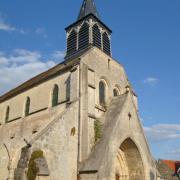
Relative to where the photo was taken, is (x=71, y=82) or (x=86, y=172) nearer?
(x=86, y=172)

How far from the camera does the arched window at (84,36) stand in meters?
24.7

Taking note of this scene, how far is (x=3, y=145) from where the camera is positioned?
2350 cm

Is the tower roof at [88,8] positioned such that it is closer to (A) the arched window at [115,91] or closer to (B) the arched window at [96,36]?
(B) the arched window at [96,36]

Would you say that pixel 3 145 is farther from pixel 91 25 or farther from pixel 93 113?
pixel 91 25

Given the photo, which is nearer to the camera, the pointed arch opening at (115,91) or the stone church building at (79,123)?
Result: the stone church building at (79,123)

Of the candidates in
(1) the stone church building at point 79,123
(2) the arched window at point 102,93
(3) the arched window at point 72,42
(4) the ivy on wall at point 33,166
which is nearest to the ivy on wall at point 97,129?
(1) the stone church building at point 79,123

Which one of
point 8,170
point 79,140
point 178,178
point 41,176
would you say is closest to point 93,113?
point 79,140

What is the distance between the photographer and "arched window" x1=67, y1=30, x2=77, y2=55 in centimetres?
2586

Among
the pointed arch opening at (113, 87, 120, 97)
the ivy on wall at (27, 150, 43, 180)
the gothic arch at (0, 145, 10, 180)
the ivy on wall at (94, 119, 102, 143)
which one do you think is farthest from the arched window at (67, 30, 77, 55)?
the ivy on wall at (27, 150, 43, 180)

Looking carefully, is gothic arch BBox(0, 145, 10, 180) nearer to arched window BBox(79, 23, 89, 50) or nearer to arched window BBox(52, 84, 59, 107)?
arched window BBox(52, 84, 59, 107)

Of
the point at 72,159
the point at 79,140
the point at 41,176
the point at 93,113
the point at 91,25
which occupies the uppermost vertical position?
the point at 91,25

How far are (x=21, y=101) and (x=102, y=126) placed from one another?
33.4ft

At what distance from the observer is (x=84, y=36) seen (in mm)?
25188

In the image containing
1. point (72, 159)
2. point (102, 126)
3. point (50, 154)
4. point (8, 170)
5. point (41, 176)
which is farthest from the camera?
point (8, 170)
